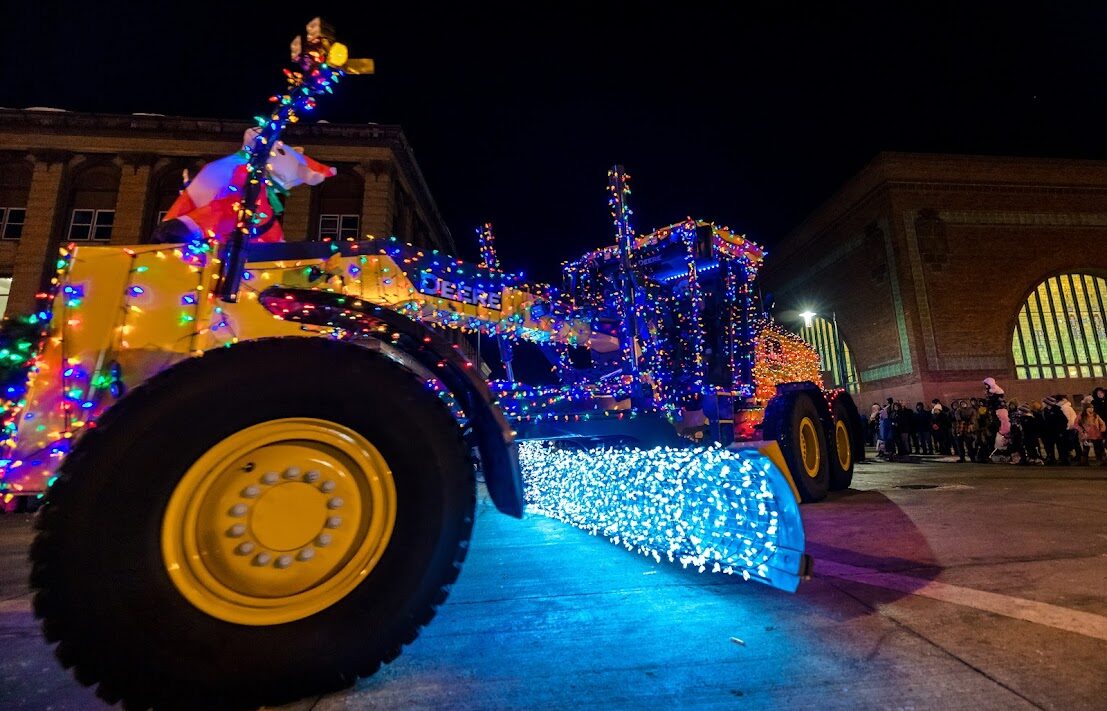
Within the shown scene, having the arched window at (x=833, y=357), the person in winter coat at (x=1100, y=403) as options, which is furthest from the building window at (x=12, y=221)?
the arched window at (x=833, y=357)

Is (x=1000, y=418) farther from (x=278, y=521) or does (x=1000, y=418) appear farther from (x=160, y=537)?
(x=160, y=537)

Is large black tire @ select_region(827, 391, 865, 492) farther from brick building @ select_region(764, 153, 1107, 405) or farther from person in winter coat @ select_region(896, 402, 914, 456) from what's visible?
brick building @ select_region(764, 153, 1107, 405)

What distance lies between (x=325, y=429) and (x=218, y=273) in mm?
985

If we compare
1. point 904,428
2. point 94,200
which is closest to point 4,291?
point 94,200

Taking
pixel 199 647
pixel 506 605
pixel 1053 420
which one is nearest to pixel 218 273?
Answer: pixel 199 647

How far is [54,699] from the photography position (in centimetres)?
171

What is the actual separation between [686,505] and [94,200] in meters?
27.1

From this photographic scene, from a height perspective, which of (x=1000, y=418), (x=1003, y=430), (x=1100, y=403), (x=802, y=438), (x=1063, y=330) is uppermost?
(x=1063, y=330)

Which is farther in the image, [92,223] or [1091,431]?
[92,223]

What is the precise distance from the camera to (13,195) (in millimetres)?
19859

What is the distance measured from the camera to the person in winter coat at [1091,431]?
10.4 m

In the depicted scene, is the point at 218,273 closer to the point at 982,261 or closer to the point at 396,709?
the point at 396,709

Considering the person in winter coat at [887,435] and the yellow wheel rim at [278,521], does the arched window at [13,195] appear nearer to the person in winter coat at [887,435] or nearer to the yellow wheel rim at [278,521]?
the yellow wheel rim at [278,521]

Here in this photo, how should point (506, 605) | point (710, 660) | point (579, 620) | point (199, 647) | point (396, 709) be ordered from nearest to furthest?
point (199, 647)
point (396, 709)
point (710, 660)
point (579, 620)
point (506, 605)
